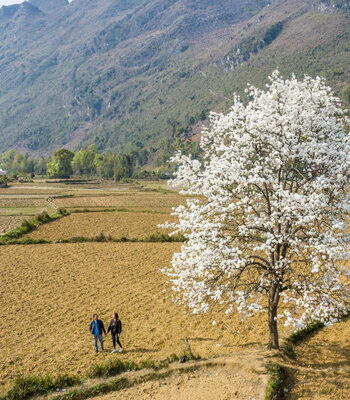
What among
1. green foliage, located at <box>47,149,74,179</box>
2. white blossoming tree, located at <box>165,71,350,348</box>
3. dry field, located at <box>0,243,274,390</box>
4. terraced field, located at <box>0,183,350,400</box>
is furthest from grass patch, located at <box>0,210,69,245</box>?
green foliage, located at <box>47,149,74,179</box>

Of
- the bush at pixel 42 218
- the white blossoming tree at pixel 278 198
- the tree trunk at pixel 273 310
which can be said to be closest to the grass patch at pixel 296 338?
the tree trunk at pixel 273 310

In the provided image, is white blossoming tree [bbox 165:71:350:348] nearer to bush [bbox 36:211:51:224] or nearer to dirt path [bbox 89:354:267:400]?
dirt path [bbox 89:354:267:400]

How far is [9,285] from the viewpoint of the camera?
2564 cm

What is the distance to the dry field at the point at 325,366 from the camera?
12377 mm

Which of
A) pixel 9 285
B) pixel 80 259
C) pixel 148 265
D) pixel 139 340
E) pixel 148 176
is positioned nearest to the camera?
pixel 139 340

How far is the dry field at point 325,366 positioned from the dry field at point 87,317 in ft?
7.78

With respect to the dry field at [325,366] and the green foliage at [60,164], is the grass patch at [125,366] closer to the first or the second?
the dry field at [325,366]

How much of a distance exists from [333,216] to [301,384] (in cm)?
706

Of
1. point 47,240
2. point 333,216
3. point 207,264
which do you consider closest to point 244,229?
point 207,264

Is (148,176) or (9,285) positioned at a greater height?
(148,176)

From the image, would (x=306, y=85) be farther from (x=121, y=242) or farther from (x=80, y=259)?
(x=121, y=242)

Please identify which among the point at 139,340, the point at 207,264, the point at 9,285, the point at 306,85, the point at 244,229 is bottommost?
the point at 139,340

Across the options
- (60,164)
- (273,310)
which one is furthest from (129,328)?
(60,164)

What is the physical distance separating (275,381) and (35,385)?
10.2 meters
